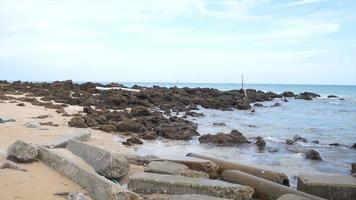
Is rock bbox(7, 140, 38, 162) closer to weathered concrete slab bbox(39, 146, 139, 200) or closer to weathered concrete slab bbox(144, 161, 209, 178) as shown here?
weathered concrete slab bbox(39, 146, 139, 200)

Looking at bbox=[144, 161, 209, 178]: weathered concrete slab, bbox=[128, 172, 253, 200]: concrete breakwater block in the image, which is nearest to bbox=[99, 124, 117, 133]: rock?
bbox=[144, 161, 209, 178]: weathered concrete slab

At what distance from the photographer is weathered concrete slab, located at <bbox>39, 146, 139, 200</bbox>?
4.52 m

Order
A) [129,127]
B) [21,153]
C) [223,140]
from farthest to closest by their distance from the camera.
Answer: [129,127]
[223,140]
[21,153]

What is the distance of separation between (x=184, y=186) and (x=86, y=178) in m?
1.19

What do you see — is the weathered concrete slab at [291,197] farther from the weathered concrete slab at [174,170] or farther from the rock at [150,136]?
the rock at [150,136]

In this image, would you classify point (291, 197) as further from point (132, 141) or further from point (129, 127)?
point (129, 127)

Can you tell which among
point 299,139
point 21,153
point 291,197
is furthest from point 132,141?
point 291,197

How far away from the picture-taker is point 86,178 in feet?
17.1

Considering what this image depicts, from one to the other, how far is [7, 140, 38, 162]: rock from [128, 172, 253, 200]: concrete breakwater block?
5.45ft

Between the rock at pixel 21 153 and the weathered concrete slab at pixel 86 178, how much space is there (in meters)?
0.17

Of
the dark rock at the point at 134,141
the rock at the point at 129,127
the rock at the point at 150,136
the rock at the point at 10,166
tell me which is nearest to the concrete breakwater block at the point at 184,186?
the rock at the point at 10,166

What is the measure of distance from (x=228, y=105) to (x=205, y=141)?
15.2m

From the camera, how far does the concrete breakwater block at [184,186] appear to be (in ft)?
17.1

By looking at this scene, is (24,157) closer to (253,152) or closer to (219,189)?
(219,189)
